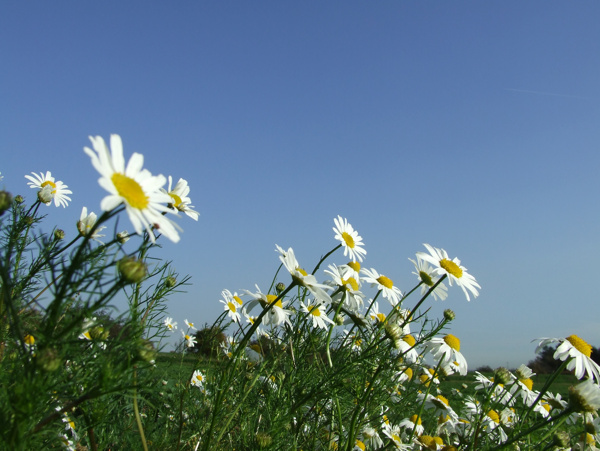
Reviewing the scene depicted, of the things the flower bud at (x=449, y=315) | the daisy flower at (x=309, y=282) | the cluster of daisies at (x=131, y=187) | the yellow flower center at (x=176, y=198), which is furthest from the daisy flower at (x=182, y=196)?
the flower bud at (x=449, y=315)

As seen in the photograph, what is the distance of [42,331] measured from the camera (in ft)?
3.01

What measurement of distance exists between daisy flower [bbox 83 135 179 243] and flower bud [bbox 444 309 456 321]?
198cm

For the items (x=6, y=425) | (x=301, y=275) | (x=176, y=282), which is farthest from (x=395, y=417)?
(x=6, y=425)

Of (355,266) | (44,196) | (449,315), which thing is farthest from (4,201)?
(449,315)

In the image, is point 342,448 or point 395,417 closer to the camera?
point 342,448

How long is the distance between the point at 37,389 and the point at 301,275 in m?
0.80

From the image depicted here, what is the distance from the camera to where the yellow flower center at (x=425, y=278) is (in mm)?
2251

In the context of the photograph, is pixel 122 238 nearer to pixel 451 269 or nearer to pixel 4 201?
pixel 4 201

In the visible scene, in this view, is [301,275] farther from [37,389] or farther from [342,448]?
[342,448]

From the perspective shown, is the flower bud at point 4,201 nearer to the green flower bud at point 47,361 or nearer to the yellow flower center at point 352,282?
the green flower bud at point 47,361

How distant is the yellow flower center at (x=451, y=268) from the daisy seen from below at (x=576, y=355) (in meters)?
0.55

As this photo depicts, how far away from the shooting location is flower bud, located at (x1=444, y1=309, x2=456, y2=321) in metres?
2.50

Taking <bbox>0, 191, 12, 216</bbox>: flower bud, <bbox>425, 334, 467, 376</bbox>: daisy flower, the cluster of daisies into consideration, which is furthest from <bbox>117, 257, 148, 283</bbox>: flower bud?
<bbox>425, 334, 467, 376</bbox>: daisy flower

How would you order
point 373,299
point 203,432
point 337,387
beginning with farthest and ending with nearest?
point 373,299
point 203,432
point 337,387
